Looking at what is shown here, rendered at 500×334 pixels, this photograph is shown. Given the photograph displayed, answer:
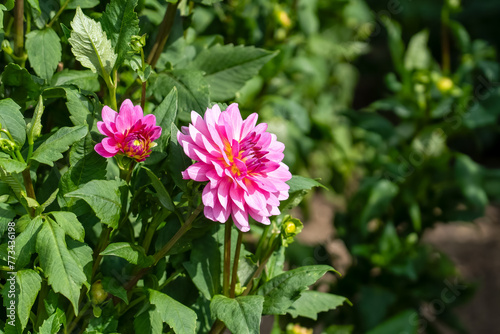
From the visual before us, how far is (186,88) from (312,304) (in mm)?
425

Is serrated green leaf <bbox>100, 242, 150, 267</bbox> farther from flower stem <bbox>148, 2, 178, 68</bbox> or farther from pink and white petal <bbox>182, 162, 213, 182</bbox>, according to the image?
flower stem <bbox>148, 2, 178, 68</bbox>

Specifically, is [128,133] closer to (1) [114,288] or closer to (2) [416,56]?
(1) [114,288]

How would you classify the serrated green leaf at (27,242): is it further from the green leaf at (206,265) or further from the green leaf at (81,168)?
the green leaf at (206,265)

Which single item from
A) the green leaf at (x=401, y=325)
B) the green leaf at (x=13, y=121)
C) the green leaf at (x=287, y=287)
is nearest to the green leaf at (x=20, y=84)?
the green leaf at (x=13, y=121)

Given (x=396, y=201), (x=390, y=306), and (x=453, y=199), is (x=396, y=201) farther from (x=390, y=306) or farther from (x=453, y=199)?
(x=390, y=306)

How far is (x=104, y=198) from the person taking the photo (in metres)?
0.77

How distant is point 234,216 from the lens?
2.53 feet

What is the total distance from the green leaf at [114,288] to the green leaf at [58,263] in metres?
0.07

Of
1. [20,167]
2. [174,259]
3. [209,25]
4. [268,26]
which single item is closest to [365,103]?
[268,26]

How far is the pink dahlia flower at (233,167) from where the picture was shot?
75 centimetres

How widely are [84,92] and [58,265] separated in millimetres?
292

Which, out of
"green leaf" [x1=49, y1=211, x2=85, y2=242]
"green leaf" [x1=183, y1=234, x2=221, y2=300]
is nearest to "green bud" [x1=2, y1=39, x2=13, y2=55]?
"green leaf" [x1=49, y1=211, x2=85, y2=242]

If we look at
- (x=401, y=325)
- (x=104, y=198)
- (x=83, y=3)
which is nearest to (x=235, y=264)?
(x=104, y=198)

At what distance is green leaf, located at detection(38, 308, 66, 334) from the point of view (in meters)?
0.77
